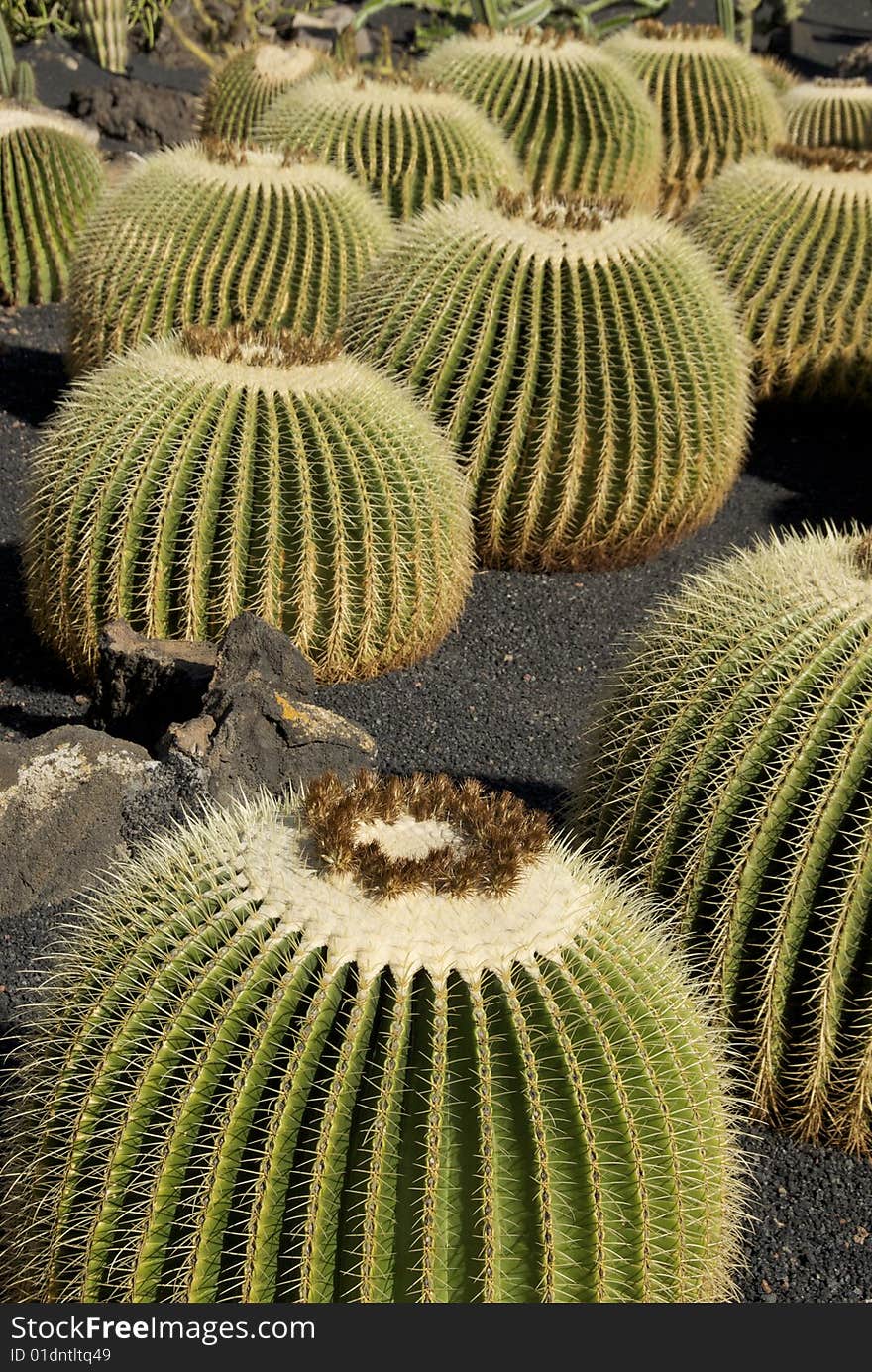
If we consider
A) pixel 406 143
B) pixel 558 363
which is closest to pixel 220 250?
pixel 558 363

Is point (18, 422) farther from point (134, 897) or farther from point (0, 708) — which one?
point (134, 897)

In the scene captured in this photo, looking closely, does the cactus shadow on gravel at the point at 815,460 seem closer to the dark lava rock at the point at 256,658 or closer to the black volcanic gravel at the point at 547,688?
the black volcanic gravel at the point at 547,688

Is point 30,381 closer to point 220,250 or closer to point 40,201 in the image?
point 40,201

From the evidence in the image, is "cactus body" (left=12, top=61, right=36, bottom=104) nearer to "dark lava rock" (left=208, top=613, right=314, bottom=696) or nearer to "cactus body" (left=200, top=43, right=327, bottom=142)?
"cactus body" (left=200, top=43, right=327, bottom=142)

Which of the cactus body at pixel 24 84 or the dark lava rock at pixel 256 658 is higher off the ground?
the cactus body at pixel 24 84

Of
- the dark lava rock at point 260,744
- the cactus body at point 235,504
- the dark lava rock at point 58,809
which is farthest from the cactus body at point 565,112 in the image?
the dark lava rock at point 58,809

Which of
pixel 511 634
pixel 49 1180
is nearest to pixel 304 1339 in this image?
pixel 49 1180

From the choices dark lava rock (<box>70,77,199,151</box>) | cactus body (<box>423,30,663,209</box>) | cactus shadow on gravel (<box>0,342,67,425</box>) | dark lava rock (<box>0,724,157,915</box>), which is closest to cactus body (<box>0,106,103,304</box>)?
cactus shadow on gravel (<box>0,342,67,425</box>)
